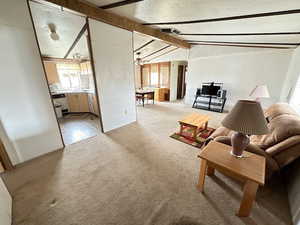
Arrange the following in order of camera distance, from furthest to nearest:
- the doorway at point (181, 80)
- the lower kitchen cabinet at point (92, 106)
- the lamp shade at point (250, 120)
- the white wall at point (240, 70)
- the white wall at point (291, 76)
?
the doorway at point (181, 80) < the lower kitchen cabinet at point (92, 106) < the white wall at point (240, 70) < the white wall at point (291, 76) < the lamp shade at point (250, 120)

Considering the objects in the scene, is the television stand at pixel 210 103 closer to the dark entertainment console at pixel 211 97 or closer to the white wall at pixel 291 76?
the dark entertainment console at pixel 211 97

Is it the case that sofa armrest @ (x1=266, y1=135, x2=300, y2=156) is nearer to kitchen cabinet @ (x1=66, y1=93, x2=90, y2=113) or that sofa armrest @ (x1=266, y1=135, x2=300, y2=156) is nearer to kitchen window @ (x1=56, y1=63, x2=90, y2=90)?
kitchen cabinet @ (x1=66, y1=93, x2=90, y2=113)

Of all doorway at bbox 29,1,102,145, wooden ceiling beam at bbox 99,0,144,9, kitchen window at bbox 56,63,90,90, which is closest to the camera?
→ wooden ceiling beam at bbox 99,0,144,9

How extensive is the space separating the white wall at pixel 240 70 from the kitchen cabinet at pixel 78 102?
452cm

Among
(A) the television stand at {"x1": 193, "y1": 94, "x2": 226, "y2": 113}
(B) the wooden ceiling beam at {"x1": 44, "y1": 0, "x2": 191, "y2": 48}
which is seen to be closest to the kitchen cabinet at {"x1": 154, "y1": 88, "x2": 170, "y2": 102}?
(A) the television stand at {"x1": 193, "y1": 94, "x2": 226, "y2": 113}

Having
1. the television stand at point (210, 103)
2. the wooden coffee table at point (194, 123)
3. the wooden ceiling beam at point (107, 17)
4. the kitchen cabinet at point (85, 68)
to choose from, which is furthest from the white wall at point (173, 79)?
the wooden coffee table at point (194, 123)

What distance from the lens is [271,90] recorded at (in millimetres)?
4102

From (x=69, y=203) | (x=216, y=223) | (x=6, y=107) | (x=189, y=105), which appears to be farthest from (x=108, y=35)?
(x=189, y=105)

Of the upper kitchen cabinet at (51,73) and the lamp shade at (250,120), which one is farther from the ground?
the upper kitchen cabinet at (51,73)

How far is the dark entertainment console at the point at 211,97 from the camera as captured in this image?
4867mm

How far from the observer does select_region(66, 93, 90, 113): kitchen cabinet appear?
449 centimetres

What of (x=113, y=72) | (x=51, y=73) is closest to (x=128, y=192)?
(x=113, y=72)

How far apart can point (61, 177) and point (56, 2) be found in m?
2.63

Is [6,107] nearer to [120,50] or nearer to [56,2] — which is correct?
[56,2]
